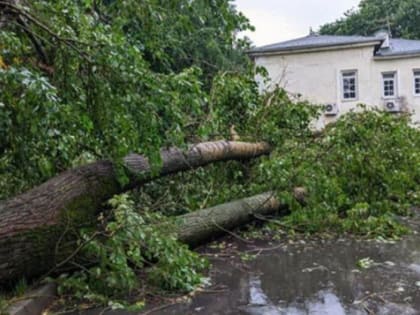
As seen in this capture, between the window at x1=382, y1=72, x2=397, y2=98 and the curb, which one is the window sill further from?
the curb

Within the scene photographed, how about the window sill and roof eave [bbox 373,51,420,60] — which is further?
the window sill

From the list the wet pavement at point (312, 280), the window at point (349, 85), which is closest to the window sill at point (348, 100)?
the window at point (349, 85)

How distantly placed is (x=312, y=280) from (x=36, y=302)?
1993 mm

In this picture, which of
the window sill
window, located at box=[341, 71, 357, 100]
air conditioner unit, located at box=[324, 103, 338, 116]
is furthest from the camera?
window, located at box=[341, 71, 357, 100]

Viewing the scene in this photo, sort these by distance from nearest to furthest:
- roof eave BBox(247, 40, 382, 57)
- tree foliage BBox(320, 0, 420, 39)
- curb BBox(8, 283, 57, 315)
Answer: curb BBox(8, 283, 57, 315)
roof eave BBox(247, 40, 382, 57)
tree foliage BBox(320, 0, 420, 39)

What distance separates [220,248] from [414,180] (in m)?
4.22

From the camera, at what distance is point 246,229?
17.7 feet

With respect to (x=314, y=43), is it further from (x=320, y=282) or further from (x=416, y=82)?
(x=320, y=282)

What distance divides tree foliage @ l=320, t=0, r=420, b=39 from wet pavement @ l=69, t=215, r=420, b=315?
2944 centimetres

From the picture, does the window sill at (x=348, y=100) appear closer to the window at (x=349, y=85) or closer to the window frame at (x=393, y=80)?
the window at (x=349, y=85)

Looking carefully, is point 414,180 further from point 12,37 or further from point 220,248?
point 12,37

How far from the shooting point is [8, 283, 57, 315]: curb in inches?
107

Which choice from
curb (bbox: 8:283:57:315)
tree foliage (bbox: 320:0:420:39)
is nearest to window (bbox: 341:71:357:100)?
tree foliage (bbox: 320:0:420:39)

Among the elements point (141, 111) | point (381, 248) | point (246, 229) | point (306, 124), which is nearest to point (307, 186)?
point (246, 229)
